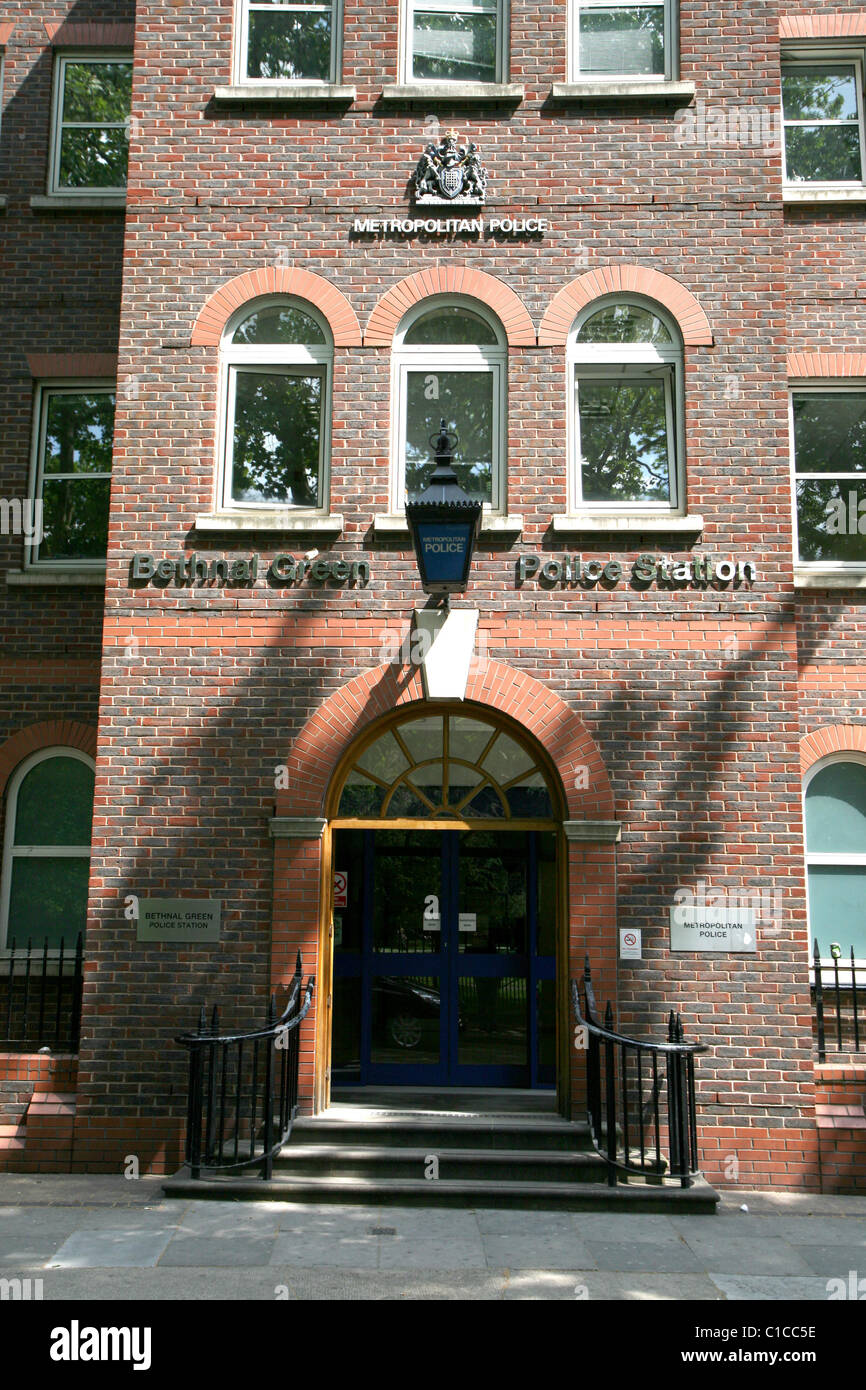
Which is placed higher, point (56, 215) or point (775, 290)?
point (56, 215)

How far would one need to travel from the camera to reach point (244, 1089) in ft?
27.9

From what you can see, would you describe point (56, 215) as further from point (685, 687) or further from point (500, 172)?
point (685, 687)

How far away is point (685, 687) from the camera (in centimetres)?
892

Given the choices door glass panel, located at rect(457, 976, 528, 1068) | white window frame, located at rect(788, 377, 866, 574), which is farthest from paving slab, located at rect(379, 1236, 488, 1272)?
white window frame, located at rect(788, 377, 866, 574)

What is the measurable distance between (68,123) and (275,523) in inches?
201

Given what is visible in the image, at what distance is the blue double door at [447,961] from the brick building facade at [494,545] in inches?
12.2

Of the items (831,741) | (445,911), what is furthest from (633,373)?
(445,911)

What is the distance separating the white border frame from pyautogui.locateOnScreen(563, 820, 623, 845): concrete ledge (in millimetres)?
4168

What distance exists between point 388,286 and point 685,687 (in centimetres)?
384

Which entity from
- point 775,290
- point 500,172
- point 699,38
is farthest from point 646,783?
point 699,38

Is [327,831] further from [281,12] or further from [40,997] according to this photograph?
[281,12]

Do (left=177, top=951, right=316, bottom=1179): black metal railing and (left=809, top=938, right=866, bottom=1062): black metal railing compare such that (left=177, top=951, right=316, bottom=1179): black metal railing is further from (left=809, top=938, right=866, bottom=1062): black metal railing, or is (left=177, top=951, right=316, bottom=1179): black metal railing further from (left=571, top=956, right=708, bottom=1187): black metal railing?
(left=809, top=938, right=866, bottom=1062): black metal railing

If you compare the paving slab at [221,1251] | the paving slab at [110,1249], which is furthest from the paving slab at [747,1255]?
the paving slab at [110,1249]

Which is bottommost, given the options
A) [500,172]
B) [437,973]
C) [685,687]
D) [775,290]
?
[437,973]
